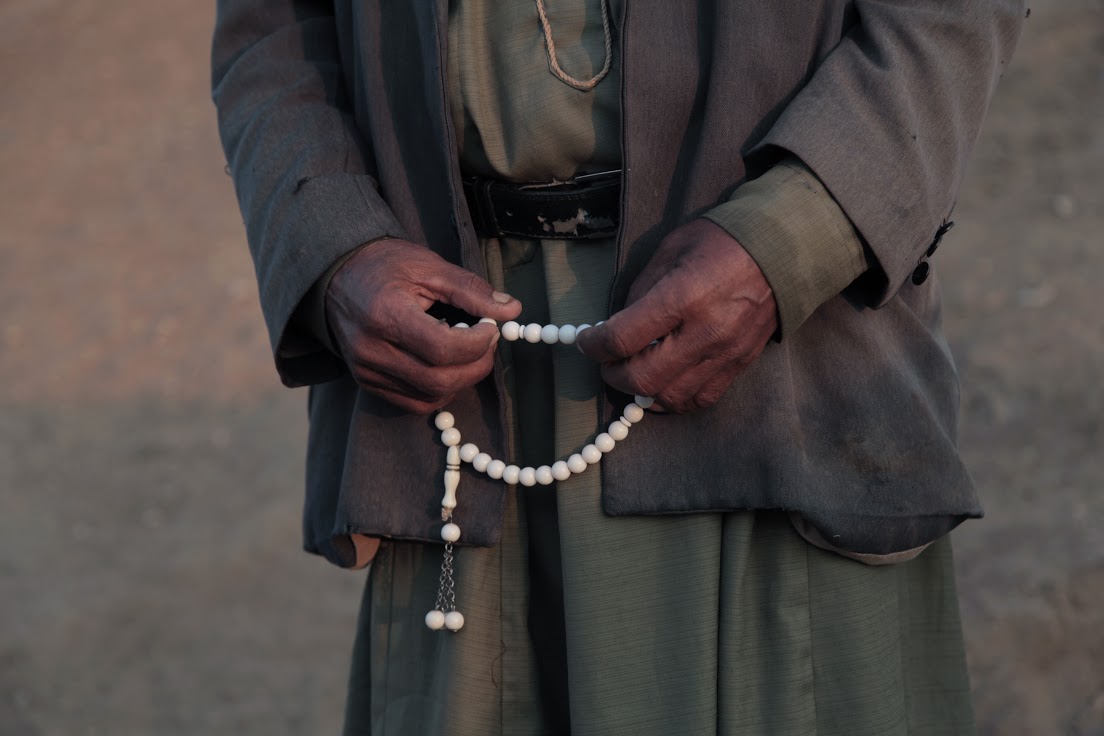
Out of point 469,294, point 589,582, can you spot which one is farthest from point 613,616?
point 469,294

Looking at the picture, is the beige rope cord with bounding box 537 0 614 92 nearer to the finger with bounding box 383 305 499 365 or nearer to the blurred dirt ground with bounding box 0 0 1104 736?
the finger with bounding box 383 305 499 365

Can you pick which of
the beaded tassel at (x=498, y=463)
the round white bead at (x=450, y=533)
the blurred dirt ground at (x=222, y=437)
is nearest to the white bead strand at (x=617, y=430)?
the beaded tassel at (x=498, y=463)

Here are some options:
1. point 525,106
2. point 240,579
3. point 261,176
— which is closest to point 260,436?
point 240,579

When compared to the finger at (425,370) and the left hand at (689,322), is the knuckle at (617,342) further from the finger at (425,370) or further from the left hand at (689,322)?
the finger at (425,370)

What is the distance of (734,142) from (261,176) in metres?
0.60

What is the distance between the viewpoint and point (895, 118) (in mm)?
1141

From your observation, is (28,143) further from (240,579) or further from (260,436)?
(240,579)

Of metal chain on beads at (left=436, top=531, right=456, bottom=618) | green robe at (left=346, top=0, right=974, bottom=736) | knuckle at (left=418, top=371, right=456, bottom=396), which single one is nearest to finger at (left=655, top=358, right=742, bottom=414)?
green robe at (left=346, top=0, right=974, bottom=736)

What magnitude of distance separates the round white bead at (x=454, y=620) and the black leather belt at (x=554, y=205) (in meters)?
0.45

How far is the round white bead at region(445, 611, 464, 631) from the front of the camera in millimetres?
1264

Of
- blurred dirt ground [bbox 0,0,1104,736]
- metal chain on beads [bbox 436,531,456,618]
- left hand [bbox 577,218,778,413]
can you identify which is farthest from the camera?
blurred dirt ground [bbox 0,0,1104,736]

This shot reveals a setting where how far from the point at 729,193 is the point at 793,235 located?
117mm

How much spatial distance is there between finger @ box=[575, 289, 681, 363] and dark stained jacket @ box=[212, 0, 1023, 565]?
3.9 inches

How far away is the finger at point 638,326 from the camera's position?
1066 mm
